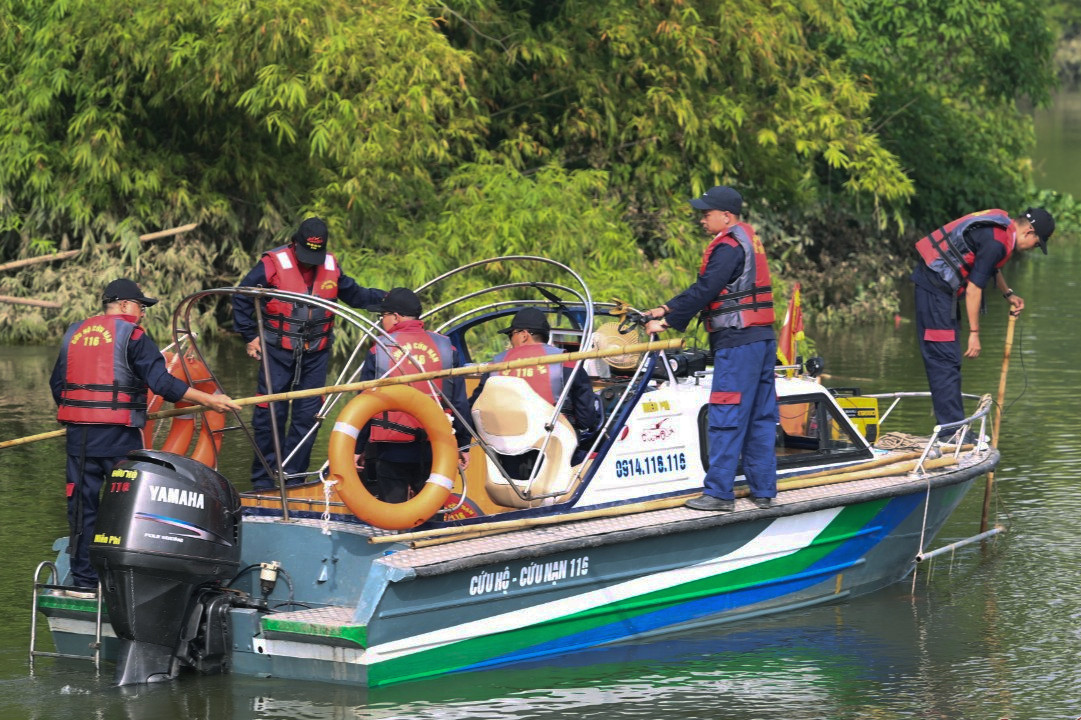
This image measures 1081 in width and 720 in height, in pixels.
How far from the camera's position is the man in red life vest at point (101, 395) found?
8.34m

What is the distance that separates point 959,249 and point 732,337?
2.41m

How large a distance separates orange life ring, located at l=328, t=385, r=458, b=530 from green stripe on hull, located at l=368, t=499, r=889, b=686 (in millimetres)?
645

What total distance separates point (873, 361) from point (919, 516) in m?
9.14

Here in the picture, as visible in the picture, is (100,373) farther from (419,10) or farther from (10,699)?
(419,10)

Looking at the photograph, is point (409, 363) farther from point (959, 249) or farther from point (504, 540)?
point (959, 249)

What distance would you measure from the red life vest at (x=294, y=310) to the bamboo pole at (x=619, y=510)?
2046 millimetres

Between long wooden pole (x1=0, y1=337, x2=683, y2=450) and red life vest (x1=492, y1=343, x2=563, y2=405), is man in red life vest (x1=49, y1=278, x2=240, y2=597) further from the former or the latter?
red life vest (x1=492, y1=343, x2=563, y2=405)

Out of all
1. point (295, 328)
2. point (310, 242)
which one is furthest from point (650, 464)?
point (310, 242)

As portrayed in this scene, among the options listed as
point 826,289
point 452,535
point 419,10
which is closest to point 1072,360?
point 826,289

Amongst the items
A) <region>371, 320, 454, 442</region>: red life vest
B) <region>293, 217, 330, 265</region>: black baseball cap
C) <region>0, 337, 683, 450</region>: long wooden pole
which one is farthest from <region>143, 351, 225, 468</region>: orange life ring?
<region>371, 320, 454, 442</region>: red life vest

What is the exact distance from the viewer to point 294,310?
31.8 feet

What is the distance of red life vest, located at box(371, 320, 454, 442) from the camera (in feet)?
27.5

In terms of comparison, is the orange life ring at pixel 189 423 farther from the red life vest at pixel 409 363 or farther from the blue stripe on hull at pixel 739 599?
the blue stripe on hull at pixel 739 599

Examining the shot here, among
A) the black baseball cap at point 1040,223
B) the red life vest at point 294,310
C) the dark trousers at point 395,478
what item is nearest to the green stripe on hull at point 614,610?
the dark trousers at point 395,478
